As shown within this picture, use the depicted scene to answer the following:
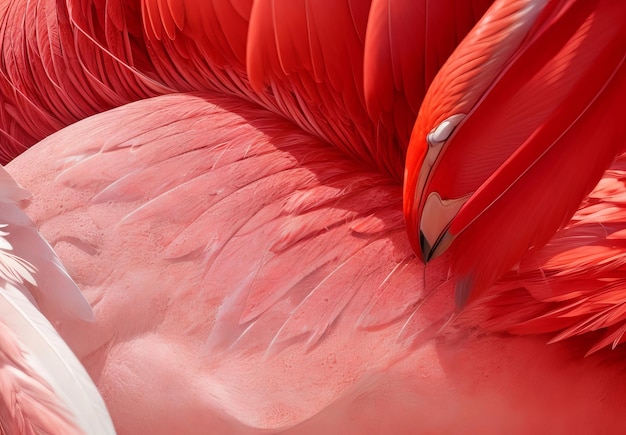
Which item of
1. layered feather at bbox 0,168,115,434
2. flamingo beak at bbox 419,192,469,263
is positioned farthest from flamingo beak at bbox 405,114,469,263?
layered feather at bbox 0,168,115,434

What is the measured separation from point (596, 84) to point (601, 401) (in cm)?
25

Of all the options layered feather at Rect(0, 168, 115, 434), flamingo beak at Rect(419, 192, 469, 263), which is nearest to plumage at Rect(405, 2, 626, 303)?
flamingo beak at Rect(419, 192, 469, 263)

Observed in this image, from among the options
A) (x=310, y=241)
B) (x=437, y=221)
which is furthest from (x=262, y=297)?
(x=437, y=221)

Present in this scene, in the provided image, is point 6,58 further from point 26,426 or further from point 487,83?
point 487,83

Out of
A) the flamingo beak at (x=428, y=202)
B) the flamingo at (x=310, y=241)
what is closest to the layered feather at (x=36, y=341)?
the flamingo at (x=310, y=241)

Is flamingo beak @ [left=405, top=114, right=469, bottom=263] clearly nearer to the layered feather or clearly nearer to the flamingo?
the flamingo

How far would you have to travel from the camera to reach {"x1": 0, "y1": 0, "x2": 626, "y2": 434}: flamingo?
610 mm

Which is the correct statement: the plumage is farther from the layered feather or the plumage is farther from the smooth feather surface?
the layered feather

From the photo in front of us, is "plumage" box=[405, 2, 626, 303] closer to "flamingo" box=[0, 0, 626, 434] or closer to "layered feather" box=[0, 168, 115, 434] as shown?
"flamingo" box=[0, 0, 626, 434]

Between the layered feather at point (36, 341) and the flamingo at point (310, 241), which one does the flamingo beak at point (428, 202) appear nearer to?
the flamingo at point (310, 241)

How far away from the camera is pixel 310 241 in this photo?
0.68 m

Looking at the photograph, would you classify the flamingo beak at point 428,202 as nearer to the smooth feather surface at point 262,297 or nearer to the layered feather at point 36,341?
the smooth feather surface at point 262,297

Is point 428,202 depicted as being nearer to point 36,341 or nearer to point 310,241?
point 310,241

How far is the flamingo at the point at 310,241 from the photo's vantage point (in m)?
0.61
